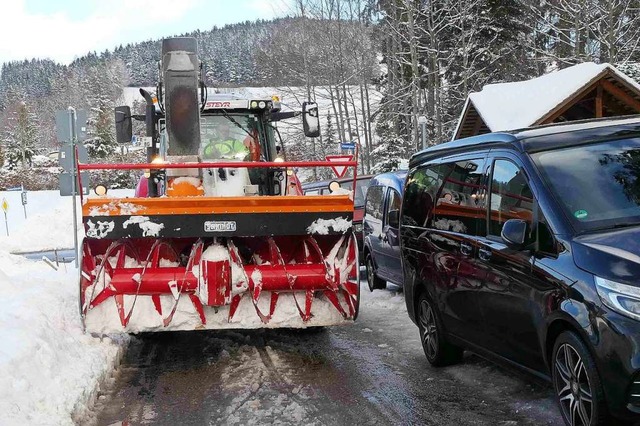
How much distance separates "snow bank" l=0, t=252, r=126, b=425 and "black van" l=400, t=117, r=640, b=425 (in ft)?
9.89

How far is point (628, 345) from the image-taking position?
3.61 meters

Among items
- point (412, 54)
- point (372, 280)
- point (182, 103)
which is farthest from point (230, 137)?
point (412, 54)

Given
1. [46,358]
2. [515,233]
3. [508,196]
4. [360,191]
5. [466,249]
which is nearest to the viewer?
[515,233]

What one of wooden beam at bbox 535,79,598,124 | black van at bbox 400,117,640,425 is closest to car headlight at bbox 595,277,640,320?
black van at bbox 400,117,640,425

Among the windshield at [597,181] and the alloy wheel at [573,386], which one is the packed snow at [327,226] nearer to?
the windshield at [597,181]

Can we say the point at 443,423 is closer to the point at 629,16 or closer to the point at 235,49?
the point at 629,16

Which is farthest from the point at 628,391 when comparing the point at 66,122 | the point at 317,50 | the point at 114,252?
the point at 317,50

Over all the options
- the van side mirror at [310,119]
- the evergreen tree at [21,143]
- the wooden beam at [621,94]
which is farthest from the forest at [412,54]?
the evergreen tree at [21,143]

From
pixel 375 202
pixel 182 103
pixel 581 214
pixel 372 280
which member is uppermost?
pixel 182 103

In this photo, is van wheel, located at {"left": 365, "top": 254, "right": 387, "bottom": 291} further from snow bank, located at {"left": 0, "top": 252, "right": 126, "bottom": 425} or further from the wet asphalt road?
snow bank, located at {"left": 0, "top": 252, "right": 126, "bottom": 425}

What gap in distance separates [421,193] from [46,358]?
3.61 metres

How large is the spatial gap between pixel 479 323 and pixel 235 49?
9704 cm

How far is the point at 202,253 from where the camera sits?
660 centimetres

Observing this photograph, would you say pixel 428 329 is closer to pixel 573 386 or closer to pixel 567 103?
pixel 573 386
